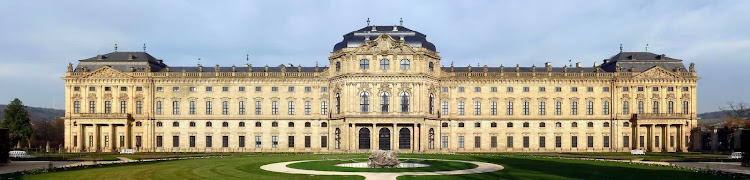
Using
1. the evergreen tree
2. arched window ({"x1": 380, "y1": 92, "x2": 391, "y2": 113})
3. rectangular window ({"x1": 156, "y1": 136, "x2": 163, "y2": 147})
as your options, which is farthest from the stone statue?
the evergreen tree

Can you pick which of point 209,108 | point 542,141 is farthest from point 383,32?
point 542,141

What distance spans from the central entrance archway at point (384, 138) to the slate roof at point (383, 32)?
1172 centimetres

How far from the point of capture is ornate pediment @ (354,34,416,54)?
79.1 metres

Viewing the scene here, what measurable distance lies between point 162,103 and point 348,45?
89.4 feet

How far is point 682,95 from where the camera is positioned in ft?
277

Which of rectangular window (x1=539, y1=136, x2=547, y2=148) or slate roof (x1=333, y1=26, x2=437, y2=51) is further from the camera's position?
rectangular window (x1=539, y1=136, x2=547, y2=148)

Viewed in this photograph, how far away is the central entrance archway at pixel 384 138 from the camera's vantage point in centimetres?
8000

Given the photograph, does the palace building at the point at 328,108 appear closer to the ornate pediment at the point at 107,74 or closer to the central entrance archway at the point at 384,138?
the ornate pediment at the point at 107,74

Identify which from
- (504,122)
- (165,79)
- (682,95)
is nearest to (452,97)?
(504,122)

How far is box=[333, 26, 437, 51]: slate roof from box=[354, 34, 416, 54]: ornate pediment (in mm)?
2276

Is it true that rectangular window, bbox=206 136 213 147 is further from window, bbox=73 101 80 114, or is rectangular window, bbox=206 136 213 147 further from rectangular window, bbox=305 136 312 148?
window, bbox=73 101 80 114

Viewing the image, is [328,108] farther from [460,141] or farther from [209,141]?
[460,141]

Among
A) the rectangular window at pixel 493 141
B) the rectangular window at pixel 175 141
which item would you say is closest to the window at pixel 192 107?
the rectangular window at pixel 175 141

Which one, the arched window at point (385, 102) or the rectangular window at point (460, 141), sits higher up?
the arched window at point (385, 102)
